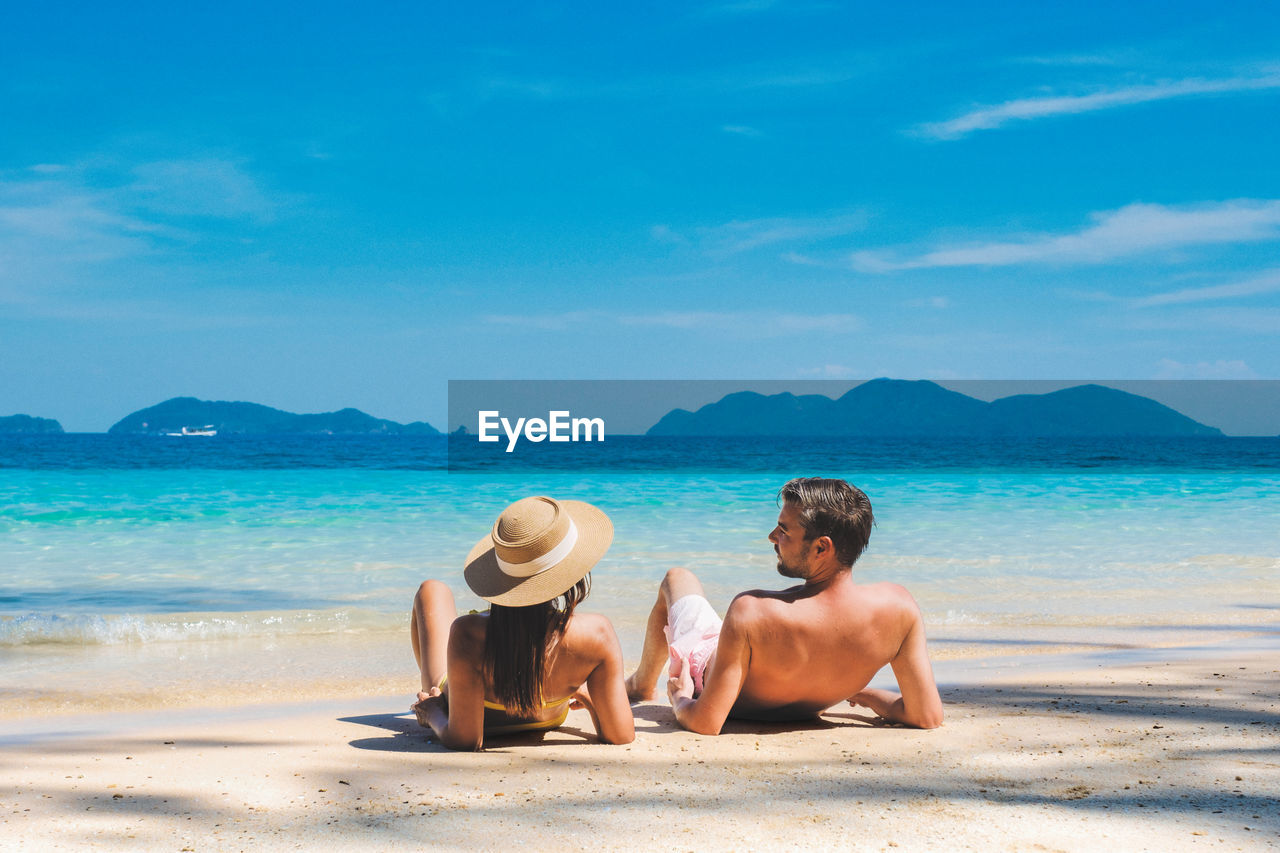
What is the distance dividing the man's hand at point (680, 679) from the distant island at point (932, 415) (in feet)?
265

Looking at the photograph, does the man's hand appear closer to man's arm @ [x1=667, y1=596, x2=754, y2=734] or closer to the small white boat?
man's arm @ [x1=667, y1=596, x2=754, y2=734]

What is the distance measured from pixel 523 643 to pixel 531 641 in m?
0.03

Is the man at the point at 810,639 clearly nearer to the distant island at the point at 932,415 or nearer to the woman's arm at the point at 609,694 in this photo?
the woman's arm at the point at 609,694

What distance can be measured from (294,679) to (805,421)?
88247 millimetres

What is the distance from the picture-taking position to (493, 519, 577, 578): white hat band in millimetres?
2975

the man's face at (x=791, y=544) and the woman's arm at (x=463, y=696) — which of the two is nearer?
the woman's arm at (x=463, y=696)

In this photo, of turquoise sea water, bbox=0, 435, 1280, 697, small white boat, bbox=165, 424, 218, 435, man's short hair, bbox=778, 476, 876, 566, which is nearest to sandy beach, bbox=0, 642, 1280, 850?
man's short hair, bbox=778, 476, 876, 566

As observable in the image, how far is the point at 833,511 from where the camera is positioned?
125 inches

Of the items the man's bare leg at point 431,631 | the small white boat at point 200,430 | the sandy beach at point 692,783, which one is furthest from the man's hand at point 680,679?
the small white boat at point 200,430

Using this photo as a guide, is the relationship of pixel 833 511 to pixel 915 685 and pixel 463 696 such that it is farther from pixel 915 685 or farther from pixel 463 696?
pixel 463 696

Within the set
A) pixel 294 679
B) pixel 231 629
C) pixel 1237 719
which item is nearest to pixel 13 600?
pixel 231 629

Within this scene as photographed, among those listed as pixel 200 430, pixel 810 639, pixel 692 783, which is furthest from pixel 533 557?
pixel 200 430

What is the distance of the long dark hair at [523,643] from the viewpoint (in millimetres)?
3096

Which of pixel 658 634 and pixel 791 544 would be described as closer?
pixel 791 544
